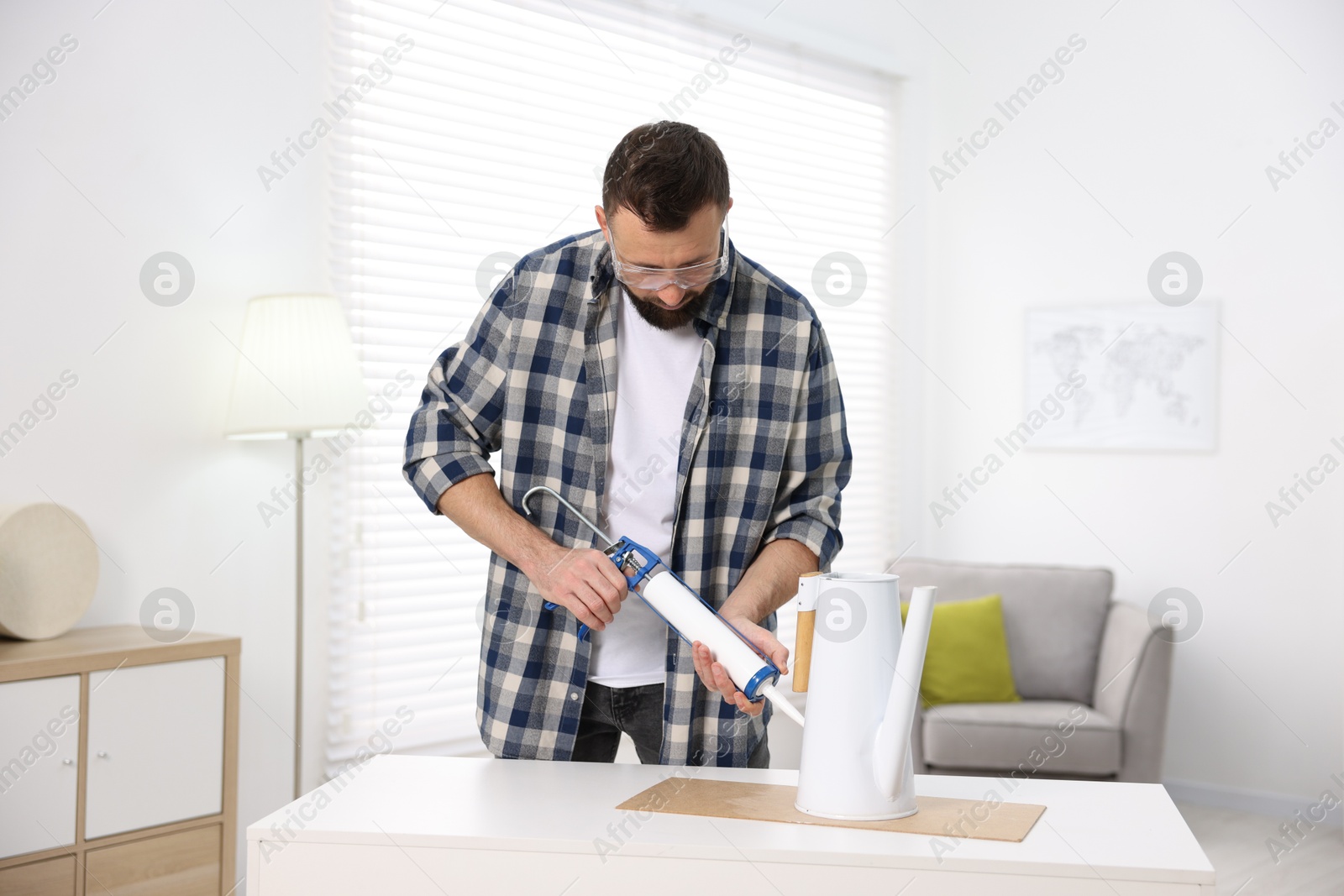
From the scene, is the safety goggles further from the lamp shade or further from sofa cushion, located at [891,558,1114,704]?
sofa cushion, located at [891,558,1114,704]

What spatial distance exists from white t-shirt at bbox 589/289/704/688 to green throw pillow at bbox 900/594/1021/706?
2365 mm

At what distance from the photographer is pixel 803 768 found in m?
1.25

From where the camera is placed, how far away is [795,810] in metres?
1.26

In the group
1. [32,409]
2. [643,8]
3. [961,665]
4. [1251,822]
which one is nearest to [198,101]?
[32,409]

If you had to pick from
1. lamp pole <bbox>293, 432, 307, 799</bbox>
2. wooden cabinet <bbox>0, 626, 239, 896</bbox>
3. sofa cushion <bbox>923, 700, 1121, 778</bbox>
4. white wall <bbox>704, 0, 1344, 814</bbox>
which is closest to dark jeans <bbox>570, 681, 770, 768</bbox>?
wooden cabinet <bbox>0, 626, 239, 896</bbox>

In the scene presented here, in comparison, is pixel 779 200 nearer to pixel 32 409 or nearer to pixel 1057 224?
pixel 1057 224

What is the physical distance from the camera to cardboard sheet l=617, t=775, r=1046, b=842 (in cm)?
119

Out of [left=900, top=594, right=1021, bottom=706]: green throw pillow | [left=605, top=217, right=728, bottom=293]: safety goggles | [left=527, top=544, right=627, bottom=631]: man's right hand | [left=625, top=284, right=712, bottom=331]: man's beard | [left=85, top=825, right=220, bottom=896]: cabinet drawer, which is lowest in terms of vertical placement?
[left=85, top=825, right=220, bottom=896]: cabinet drawer

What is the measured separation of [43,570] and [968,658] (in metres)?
2.85

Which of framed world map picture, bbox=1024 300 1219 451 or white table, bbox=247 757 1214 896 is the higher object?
framed world map picture, bbox=1024 300 1219 451

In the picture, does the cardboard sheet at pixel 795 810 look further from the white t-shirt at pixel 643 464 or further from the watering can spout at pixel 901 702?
the white t-shirt at pixel 643 464

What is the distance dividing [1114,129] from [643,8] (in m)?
1.96

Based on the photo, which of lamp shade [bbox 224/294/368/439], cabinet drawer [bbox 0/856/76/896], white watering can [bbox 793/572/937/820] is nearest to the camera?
white watering can [bbox 793/572/937/820]

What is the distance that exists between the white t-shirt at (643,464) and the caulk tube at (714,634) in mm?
255
